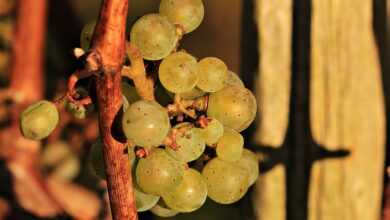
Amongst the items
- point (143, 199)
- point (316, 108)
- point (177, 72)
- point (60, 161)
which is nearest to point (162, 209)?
point (143, 199)

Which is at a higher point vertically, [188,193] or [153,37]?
[153,37]

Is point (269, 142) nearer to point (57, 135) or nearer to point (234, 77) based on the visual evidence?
point (234, 77)

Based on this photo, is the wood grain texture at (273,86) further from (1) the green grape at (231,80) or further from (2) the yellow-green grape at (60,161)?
(2) the yellow-green grape at (60,161)

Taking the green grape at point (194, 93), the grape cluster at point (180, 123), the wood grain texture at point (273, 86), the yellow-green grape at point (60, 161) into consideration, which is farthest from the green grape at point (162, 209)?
the yellow-green grape at point (60, 161)

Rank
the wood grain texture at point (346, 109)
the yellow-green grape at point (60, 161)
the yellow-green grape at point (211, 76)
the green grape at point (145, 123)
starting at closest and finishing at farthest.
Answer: the green grape at point (145, 123), the yellow-green grape at point (211, 76), the wood grain texture at point (346, 109), the yellow-green grape at point (60, 161)

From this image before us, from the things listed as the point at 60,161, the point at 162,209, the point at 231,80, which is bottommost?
the point at 60,161

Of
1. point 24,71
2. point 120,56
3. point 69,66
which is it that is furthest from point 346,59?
point 69,66

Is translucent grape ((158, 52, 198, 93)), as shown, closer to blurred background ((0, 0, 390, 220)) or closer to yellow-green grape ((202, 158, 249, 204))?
yellow-green grape ((202, 158, 249, 204))

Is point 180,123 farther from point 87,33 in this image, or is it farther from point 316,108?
point 316,108
